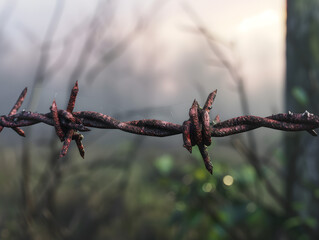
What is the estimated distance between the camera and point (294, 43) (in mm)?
2613

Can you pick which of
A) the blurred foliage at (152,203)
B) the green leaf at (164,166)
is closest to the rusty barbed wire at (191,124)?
the blurred foliage at (152,203)

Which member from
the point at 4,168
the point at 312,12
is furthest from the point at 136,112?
the point at 4,168

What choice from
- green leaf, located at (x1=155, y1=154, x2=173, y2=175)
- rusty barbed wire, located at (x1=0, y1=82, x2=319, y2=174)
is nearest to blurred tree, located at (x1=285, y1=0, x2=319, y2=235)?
green leaf, located at (x1=155, y1=154, x2=173, y2=175)

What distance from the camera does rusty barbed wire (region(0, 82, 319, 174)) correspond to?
64 cm

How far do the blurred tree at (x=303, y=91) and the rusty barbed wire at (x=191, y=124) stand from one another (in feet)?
5.95

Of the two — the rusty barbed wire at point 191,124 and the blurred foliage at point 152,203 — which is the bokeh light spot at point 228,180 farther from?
the rusty barbed wire at point 191,124

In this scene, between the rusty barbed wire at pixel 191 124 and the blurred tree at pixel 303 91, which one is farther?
the blurred tree at pixel 303 91

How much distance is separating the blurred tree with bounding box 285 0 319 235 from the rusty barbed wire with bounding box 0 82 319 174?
1.81 m

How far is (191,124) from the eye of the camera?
647 mm

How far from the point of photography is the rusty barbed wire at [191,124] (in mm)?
637

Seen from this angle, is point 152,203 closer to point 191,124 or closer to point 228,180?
point 228,180

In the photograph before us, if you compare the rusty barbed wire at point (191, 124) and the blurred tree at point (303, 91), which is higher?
the blurred tree at point (303, 91)

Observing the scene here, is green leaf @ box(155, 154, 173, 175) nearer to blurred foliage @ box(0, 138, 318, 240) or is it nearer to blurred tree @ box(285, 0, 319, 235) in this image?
blurred foliage @ box(0, 138, 318, 240)

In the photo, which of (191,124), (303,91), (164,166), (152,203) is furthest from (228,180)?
(191,124)
